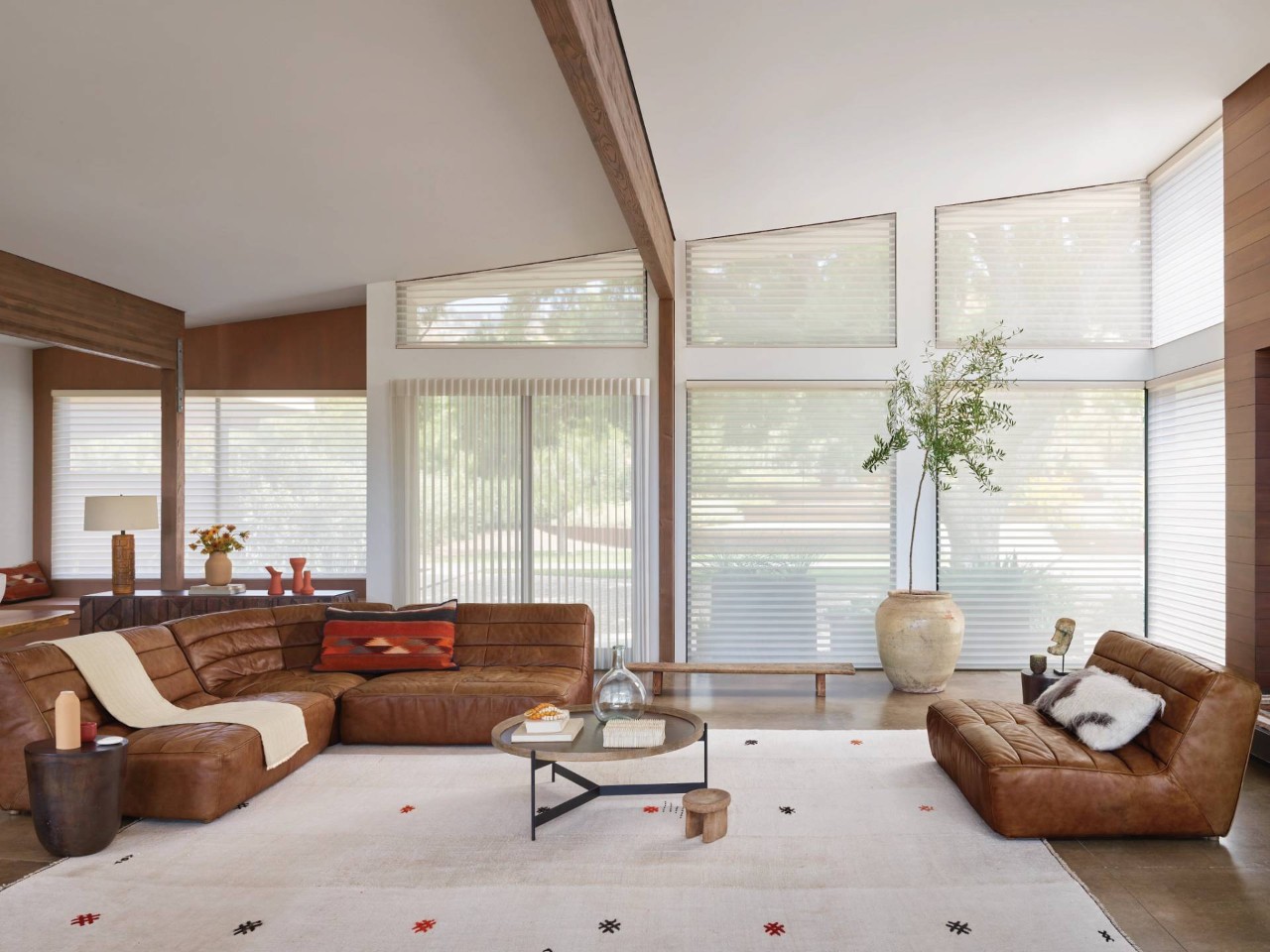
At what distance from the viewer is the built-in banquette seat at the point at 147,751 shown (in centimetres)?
374

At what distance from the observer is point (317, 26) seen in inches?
143

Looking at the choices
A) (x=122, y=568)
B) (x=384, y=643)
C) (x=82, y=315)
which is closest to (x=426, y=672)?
(x=384, y=643)

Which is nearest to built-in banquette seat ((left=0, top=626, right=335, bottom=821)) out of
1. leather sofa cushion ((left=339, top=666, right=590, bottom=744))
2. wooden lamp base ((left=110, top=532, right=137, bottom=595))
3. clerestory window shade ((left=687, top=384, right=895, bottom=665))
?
leather sofa cushion ((left=339, top=666, right=590, bottom=744))

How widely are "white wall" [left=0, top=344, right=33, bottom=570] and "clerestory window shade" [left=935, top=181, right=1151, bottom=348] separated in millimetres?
7408

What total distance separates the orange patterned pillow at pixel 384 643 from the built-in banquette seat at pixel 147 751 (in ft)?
3.90

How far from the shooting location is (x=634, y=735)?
144 inches

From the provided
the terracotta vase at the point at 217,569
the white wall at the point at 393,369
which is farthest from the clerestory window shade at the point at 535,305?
the terracotta vase at the point at 217,569

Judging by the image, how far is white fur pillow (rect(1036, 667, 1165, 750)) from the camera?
3.70 m

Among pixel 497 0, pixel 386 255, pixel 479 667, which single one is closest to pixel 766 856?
pixel 479 667

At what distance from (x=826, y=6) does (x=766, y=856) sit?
338cm

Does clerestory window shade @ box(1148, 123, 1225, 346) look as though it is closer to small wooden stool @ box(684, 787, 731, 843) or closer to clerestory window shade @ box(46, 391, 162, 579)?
small wooden stool @ box(684, 787, 731, 843)

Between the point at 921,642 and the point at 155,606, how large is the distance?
498 cm

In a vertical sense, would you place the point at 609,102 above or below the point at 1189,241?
below

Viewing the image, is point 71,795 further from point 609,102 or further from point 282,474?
point 282,474
